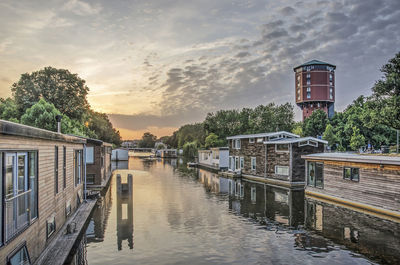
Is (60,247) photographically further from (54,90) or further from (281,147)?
(54,90)

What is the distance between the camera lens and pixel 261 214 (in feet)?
64.3

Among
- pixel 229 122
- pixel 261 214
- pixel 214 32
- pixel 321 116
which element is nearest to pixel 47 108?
pixel 214 32

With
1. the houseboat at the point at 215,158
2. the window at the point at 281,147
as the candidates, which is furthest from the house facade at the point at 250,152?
the houseboat at the point at 215,158

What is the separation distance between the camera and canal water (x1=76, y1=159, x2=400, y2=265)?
12.1 m

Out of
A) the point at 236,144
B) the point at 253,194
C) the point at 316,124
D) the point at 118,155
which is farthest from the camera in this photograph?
the point at 118,155

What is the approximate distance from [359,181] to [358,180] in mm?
106

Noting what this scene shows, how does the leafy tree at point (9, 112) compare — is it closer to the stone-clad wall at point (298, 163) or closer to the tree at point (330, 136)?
the stone-clad wall at point (298, 163)

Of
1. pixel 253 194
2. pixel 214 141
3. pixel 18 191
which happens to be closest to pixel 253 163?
pixel 253 194

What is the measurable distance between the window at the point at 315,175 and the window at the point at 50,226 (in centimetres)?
1863

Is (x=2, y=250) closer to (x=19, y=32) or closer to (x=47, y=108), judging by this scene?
(x=19, y=32)

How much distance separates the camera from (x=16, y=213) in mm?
7805

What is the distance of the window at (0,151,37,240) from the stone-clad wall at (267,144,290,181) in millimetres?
25280

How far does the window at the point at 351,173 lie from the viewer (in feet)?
66.2

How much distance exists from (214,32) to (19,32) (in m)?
15.1
